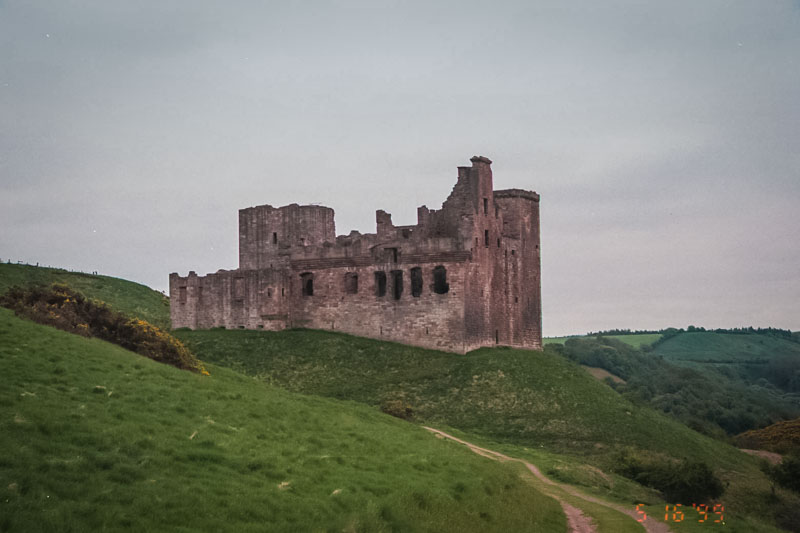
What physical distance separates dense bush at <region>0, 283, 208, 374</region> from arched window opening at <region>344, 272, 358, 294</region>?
26745mm

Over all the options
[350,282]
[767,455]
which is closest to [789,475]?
[767,455]

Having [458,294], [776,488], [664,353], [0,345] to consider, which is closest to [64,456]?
[0,345]

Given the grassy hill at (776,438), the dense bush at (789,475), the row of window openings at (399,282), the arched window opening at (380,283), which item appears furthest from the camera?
the arched window opening at (380,283)

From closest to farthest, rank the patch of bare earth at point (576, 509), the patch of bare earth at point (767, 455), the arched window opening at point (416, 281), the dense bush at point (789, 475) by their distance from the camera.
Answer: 1. the patch of bare earth at point (576, 509)
2. the dense bush at point (789, 475)
3. the patch of bare earth at point (767, 455)
4. the arched window opening at point (416, 281)

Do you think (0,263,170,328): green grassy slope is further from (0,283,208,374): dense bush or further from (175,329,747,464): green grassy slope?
(0,283,208,374): dense bush

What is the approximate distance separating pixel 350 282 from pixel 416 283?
471 centimetres

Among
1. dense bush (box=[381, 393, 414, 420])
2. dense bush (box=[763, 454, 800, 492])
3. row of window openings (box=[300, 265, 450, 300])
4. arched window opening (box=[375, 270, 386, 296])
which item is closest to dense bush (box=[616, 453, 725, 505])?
dense bush (box=[763, 454, 800, 492])

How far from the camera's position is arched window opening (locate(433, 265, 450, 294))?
5759 cm

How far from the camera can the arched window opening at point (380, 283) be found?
59.2 meters

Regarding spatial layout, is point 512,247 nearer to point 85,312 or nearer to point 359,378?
point 359,378

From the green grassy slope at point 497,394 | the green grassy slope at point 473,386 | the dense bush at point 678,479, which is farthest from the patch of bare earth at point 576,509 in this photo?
the green grassy slope at point 473,386

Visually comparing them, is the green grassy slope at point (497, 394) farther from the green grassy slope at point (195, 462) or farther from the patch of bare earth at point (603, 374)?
the patch of bare earth at point (603, 374)

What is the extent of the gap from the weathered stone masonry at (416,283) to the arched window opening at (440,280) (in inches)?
2.9
